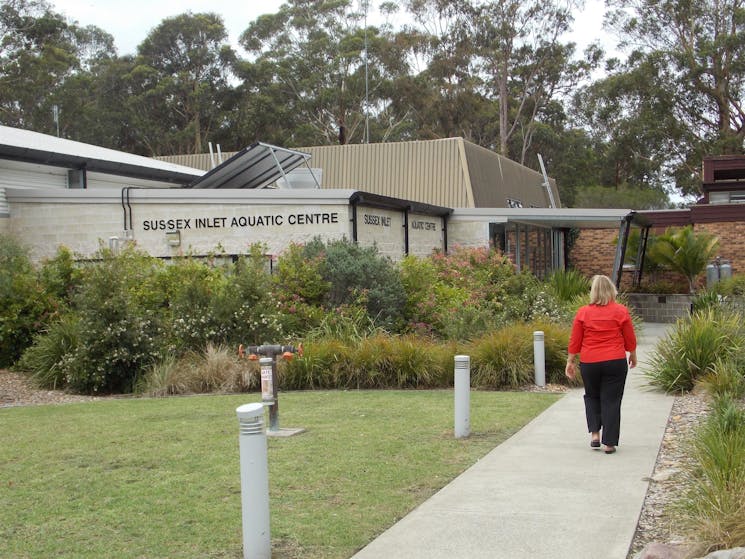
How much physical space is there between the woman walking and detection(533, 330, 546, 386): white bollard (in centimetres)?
362

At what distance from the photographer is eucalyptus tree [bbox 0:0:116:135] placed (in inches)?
1724

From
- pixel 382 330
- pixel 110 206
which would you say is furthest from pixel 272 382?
pixel 110 206

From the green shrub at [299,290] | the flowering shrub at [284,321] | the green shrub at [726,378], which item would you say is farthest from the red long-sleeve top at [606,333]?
the green shrub at [299,290]

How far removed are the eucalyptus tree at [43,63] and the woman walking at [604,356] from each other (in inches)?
1655

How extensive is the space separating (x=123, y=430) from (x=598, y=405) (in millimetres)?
4972

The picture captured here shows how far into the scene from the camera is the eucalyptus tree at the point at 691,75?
142 ft

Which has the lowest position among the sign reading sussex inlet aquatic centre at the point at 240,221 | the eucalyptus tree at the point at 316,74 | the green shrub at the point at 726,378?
the green shrub at the point at 726,378

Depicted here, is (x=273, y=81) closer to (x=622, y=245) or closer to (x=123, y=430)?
(x=622, y=245)

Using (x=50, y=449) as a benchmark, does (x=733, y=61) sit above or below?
above

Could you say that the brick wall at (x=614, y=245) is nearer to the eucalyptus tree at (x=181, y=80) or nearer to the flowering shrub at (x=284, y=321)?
the flowering shrub at (x=284, y=321)

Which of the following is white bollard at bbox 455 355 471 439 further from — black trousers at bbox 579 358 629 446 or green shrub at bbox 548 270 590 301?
green shrub at bbox 548 270 590 301

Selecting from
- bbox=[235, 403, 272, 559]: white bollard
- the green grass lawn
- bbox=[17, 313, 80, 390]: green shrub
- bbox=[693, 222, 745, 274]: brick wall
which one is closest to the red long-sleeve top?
the green grass lawn

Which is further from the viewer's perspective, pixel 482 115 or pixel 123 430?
pixel 482 115

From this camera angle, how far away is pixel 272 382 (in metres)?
8.50
